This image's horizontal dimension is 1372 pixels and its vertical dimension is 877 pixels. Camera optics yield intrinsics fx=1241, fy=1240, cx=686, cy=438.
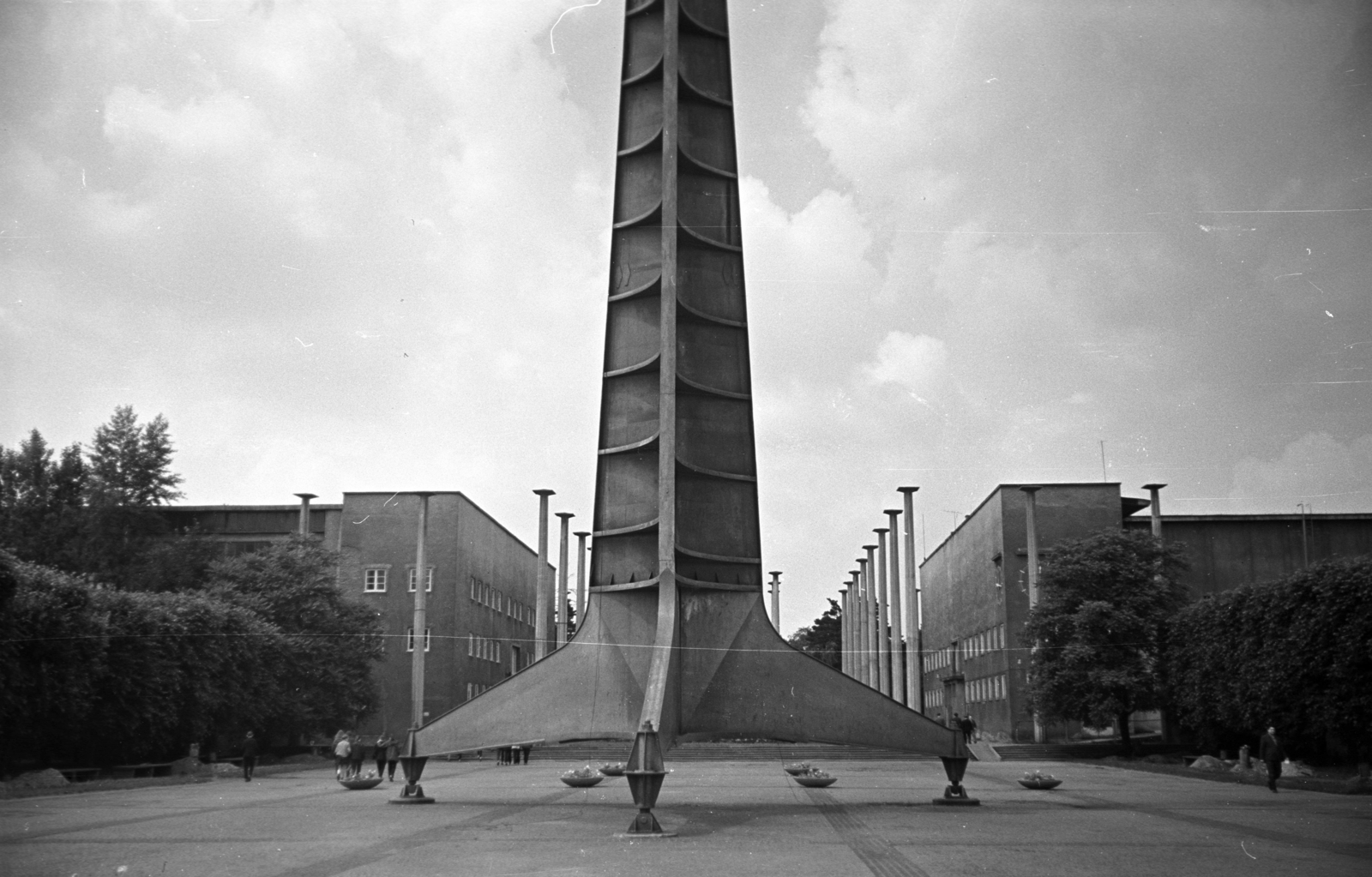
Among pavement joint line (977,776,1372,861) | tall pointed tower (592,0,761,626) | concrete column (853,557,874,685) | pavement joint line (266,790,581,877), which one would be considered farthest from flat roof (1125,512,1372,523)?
pavement joint line (266,790,581,877)

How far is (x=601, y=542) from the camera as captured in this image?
2441 cm

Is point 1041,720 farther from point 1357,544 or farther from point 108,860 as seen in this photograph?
point 108,860

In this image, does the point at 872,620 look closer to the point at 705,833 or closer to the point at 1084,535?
the point at 1084,535

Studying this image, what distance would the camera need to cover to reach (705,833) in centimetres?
1759

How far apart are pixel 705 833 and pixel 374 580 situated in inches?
1889

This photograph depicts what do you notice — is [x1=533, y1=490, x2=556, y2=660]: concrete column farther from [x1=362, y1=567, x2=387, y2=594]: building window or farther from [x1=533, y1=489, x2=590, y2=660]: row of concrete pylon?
[x1=362, y1=567, x2=387, y2=594]: building window

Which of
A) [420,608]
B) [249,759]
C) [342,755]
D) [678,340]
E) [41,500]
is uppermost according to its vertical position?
[41,500]

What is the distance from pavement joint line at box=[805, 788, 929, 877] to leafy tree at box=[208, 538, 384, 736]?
97.5 feet

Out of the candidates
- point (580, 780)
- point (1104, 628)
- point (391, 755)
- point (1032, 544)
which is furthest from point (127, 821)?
point (1032, 544)

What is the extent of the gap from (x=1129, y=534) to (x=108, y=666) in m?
36.9

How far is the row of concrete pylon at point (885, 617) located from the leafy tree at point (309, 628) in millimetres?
20103

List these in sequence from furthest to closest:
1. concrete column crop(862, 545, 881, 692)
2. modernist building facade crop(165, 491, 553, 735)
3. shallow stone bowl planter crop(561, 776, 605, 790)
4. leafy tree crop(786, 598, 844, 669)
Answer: leafy tree crop(786, 598, 844, 669), concrete column crop(862, 545, 881, 692), modernist building facade crop(165, 491, 553, 735), shallow stone bowl planter crop(561, 776, 605, 790)

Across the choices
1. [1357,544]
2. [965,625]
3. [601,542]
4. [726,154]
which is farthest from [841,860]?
[965,625]

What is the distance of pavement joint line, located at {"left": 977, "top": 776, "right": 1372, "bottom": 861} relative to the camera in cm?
1571
